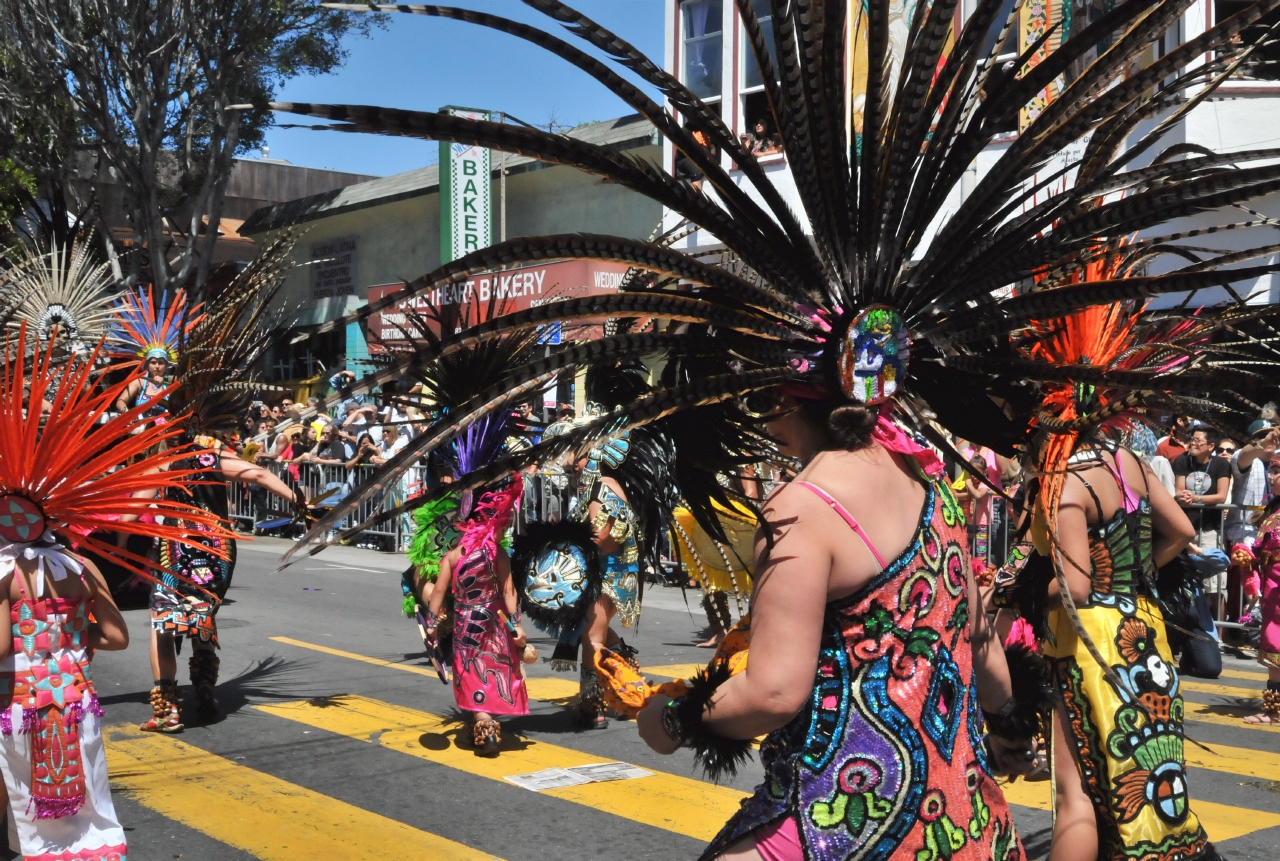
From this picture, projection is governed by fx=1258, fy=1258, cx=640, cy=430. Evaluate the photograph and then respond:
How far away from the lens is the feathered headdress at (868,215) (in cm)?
231

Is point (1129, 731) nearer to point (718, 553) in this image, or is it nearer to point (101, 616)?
point (718, 553)

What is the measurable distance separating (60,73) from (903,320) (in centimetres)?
2078

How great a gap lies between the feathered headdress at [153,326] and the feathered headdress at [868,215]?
5.44 metres

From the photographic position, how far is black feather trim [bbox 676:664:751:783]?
245 centimetres

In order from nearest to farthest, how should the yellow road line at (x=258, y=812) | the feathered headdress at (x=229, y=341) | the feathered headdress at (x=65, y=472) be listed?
1. the feathered headdress at (x=65, y=472)
2. the yellow road line at (x=258, y=812)
3. the feathered headdress at (x=229, y=341)

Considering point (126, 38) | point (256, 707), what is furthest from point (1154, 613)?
point (126, 38)

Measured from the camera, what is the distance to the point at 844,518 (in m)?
2.39

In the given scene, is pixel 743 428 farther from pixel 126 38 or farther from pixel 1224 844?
pixel 126 38

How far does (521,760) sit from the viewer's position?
6.73 meters

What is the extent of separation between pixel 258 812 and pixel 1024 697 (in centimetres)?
390

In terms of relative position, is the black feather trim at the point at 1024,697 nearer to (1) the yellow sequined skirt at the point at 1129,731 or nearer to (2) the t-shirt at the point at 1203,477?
(1) the yellow sequined skirt at the point at 1129,731

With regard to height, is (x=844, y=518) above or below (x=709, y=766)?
above

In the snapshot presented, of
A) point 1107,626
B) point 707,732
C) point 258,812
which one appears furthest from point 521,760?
point 707,732

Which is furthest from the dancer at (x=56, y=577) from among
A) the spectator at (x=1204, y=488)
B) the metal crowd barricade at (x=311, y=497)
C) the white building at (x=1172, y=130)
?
the metal crowd barricade at (x=311, y=497)
